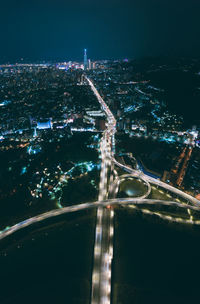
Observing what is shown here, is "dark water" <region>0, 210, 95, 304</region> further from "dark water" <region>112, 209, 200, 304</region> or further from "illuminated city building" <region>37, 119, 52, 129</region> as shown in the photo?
"illuminated city building" <region>37, 119, 52, 129</region>

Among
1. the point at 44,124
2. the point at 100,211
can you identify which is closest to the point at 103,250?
the point at 100,211

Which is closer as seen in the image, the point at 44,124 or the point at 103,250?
the point at 103,250

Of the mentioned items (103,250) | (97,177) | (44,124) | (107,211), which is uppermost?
(44,124)

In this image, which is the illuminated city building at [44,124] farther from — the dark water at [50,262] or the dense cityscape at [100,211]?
the dark water at [50,262]

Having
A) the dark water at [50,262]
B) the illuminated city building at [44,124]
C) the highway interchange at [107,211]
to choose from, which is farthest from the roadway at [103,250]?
the illuminated city building at [44,124]

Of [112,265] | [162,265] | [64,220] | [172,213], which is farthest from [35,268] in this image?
[172,213]

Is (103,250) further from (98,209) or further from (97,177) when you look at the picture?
(97,177)
